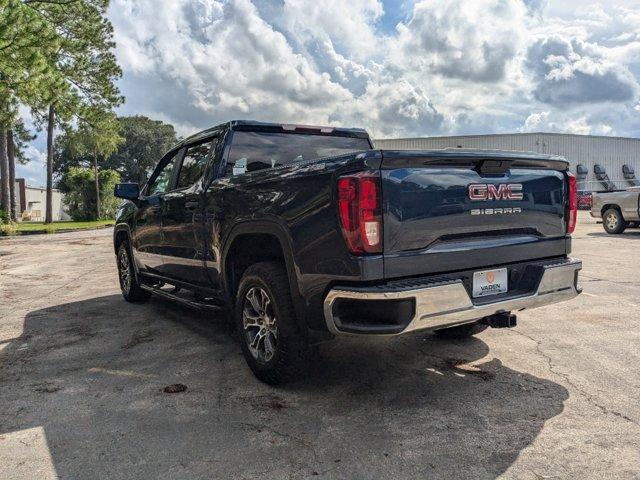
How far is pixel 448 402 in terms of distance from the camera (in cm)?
347

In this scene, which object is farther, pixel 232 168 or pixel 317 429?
pixel 232 168

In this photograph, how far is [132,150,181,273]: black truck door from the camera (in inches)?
223

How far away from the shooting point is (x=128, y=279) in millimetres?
6988

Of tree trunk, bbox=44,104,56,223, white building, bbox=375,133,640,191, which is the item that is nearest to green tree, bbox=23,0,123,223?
tree trunk, bbox=44,104,56,223

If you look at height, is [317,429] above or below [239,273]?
below

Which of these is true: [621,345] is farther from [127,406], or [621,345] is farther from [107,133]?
[107,133]

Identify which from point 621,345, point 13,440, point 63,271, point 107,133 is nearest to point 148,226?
point 13,440

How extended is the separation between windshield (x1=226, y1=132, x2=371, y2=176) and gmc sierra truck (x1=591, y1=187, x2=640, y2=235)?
11.8 meters

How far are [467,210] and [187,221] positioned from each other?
2648mm

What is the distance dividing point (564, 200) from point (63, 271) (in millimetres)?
9690

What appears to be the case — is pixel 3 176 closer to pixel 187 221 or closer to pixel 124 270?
pixel 124 270

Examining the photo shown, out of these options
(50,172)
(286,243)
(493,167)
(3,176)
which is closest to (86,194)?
(50,172)

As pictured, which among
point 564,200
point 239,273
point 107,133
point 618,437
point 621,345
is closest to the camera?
point 618,437

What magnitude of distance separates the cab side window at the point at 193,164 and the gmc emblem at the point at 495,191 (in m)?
2.48
